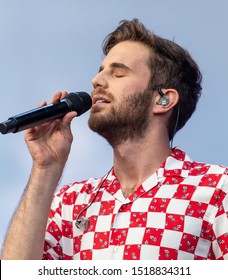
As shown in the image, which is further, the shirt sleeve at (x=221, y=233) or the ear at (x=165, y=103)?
the ear at (x=165, y=103)

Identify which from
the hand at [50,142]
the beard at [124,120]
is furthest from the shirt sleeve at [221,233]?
the hand at [50,142]

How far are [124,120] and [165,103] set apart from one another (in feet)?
1.15

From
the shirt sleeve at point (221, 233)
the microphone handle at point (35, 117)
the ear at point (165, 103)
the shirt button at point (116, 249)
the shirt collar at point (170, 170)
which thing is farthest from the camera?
the ear at point (165, 103)

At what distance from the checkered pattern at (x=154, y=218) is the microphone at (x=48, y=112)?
0.59m

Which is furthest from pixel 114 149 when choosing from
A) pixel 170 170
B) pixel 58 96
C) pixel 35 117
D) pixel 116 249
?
pixel 35 117

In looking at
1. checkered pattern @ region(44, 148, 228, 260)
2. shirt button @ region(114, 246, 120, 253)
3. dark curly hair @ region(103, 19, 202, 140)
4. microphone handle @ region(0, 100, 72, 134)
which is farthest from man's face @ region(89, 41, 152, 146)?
shirt button @ region(114, 246, 120, 253)

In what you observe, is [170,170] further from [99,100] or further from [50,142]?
[50,142]

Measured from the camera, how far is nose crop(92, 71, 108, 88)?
3.63 metres

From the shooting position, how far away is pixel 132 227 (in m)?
3.24

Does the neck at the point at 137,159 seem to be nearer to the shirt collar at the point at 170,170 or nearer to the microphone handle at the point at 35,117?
the shirt collar at the point at 170,170

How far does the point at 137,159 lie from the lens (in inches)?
141

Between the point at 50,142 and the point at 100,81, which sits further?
the point at 100,81

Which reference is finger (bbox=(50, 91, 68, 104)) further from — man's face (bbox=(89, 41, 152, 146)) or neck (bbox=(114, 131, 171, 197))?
neck (bbox=(114, 131, 171, 197))

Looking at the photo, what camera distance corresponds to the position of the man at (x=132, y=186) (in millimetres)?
3146
